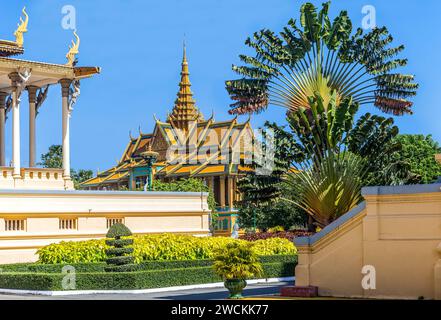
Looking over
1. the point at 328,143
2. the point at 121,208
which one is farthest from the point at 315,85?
the point at 121,208

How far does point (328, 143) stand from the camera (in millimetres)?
32156

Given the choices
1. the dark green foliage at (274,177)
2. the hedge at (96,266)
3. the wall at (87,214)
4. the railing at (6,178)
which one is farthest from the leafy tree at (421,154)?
the railing at (6,178)

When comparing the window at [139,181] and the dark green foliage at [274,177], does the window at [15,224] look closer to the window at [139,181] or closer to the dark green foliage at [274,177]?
the dark green foliage at [274,177]

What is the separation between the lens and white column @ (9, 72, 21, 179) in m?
38.5

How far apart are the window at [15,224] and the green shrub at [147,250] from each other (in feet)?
8.62

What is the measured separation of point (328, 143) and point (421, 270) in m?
12.7

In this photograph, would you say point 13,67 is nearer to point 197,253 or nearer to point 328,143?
point 197,253

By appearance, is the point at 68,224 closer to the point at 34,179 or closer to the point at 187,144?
the point at 34,179

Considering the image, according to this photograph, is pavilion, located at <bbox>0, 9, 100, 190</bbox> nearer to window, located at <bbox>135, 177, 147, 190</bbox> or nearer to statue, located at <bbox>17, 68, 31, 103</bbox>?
statue, located at <bbox>17, 68, 31, 103</bbox>

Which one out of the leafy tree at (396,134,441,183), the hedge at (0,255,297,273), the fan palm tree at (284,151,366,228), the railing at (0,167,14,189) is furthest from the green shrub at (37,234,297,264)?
the leafy tree at (396,134,441,183)

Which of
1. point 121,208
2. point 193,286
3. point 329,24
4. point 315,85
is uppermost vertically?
point 329,24

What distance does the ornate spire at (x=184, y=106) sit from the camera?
97062mm

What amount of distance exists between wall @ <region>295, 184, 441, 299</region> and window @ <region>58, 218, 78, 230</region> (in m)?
16.9

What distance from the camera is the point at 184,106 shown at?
9812 cm
